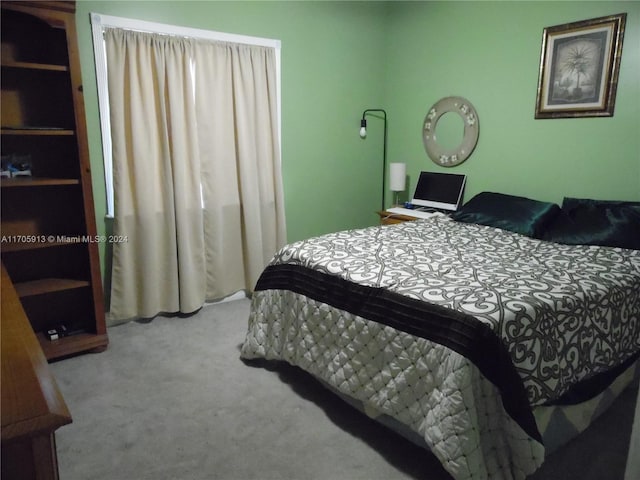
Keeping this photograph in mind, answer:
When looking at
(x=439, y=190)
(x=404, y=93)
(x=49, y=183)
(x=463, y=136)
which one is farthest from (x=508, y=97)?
(x=49, y=183)

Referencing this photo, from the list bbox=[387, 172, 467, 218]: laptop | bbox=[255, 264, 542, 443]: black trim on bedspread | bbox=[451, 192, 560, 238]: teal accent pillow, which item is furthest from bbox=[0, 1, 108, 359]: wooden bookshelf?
bbox=[451, 192, 560, 238]: teal accent pillow

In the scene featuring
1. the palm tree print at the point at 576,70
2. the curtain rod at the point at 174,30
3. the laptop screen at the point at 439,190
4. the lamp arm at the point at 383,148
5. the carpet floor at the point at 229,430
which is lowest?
the carpet floor at the point at 229,430

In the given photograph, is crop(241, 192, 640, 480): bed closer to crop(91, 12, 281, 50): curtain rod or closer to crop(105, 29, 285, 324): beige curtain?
crop(105, 29, 285, 324): beige curtain

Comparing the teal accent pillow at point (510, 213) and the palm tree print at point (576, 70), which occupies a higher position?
the palm tree print at point (576, 70)

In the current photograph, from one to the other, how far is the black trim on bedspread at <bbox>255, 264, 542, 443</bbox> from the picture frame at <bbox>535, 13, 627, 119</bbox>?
2.14m

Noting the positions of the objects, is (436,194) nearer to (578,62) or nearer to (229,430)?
(578,62)

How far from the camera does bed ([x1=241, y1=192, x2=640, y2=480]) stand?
4.95ft

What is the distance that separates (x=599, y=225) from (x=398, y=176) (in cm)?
170

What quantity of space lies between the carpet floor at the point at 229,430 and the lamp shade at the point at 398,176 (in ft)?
6.85

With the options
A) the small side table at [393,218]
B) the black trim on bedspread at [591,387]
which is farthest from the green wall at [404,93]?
the black trim on bedspread at [591,387]

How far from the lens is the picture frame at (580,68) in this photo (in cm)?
279

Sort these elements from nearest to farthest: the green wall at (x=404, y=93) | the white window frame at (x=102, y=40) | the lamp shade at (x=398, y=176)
A: the white window frame at (x=102, y=40), the green wall at (x=404, y=93), the lamp shade at (x=398, y=176)

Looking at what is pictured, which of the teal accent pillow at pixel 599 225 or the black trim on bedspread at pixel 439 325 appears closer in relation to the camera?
the black trim on bedspread at pixel 439 325

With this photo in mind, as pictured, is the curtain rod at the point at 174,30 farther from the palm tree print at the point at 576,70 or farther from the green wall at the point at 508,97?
the palm tree print at the point at 576,70
